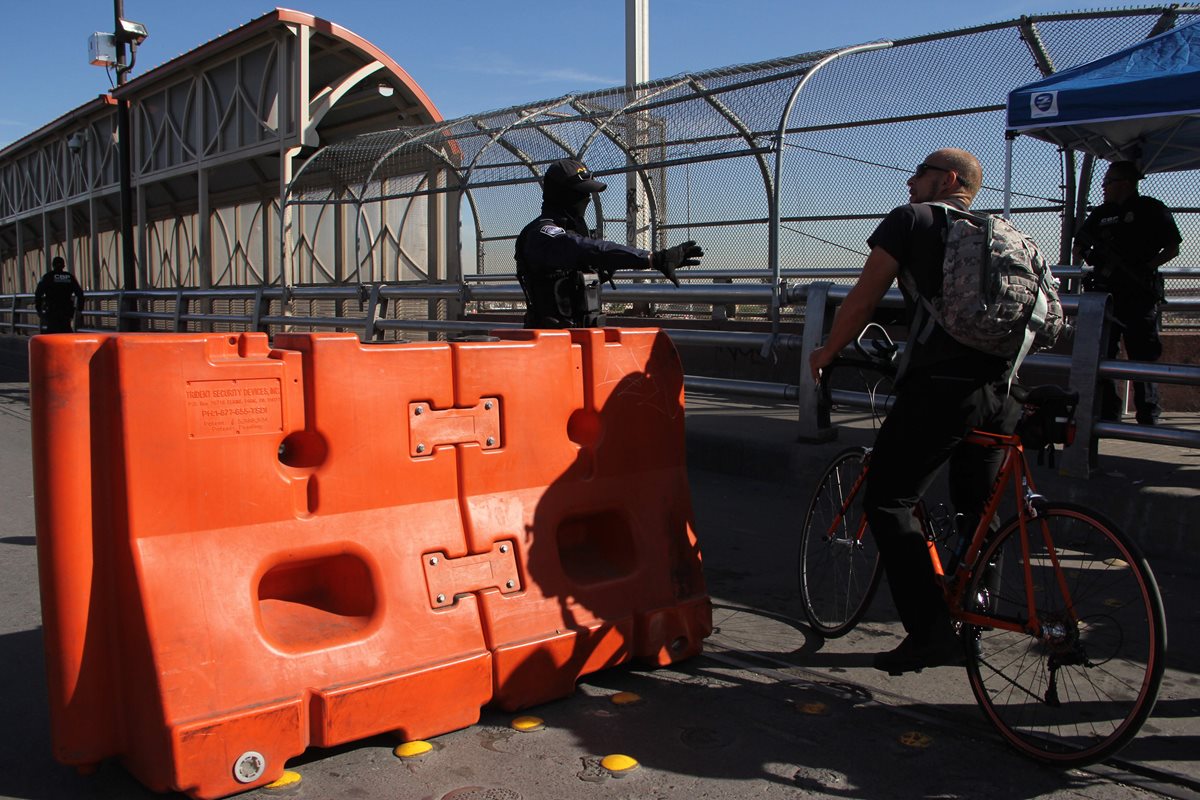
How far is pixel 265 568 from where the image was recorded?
305cm

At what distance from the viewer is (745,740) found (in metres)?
3.14

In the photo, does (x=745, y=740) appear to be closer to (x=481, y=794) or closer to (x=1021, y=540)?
(x=481, y=794)

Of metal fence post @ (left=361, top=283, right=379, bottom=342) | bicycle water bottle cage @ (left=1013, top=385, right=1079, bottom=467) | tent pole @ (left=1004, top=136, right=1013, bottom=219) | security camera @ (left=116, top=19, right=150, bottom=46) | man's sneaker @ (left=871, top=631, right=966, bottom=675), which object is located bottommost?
man's sneaker @ (left=871, top=631, right=966, bottom=675)

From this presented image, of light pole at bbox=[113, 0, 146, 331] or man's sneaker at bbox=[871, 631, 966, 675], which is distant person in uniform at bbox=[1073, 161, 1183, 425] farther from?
light pole at bbox=[113, 0, 146, 331]

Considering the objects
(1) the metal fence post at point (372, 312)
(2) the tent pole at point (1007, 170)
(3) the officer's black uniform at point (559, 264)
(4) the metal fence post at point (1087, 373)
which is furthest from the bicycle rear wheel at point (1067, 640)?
(1) the metal fence post at point (372, 312)

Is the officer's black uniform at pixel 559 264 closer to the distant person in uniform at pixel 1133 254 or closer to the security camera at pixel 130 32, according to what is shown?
the distant person in uniform at pixel 1133 254

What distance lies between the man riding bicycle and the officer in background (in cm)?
161

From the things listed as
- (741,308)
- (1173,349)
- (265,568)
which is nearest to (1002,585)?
(265,568)

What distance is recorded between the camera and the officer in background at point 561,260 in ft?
15.9

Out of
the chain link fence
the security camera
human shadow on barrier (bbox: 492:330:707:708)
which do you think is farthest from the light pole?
human shadow on barrier (bbox: 492:330:707:708)

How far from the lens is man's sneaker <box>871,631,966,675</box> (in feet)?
10.6

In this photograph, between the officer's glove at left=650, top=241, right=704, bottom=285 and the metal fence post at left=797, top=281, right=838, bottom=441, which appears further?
the metal fence post at left=797, top=281, right=838, bottom=441

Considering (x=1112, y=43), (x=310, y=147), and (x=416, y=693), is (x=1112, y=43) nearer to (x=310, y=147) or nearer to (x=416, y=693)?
(x=416, y=693)

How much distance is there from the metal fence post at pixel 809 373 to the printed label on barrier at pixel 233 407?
4100 mm
